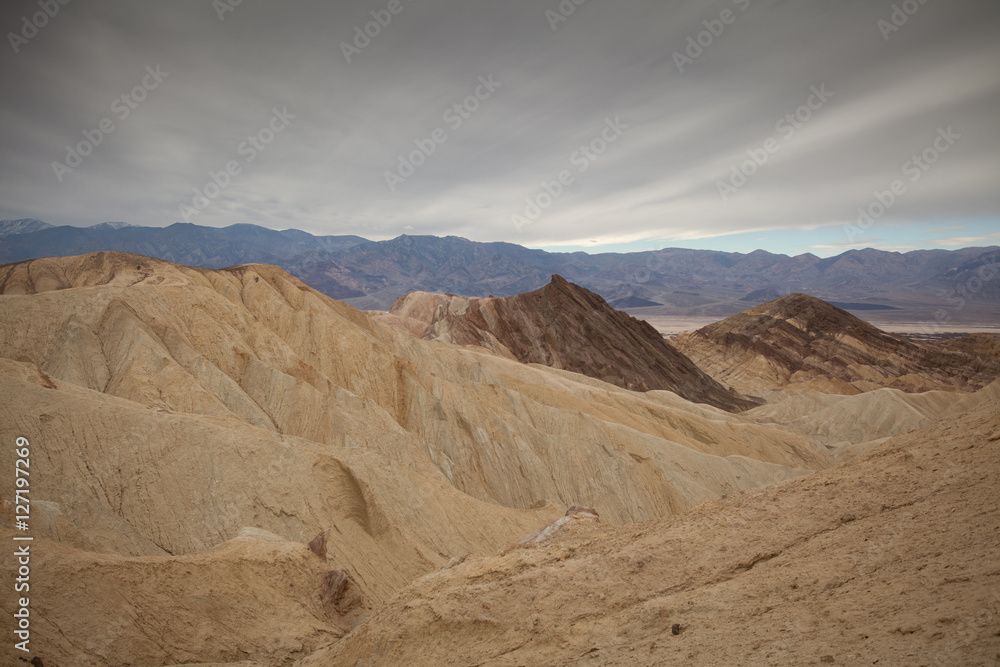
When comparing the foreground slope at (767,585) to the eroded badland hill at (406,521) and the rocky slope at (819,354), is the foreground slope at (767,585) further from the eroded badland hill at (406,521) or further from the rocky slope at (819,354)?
the rocky slope at (819,354)

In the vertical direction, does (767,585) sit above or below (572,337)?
below

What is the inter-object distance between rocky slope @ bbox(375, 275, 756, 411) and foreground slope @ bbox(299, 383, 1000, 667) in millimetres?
49472

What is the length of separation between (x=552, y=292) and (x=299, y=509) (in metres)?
59.3

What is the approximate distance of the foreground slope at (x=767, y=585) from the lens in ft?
16.0

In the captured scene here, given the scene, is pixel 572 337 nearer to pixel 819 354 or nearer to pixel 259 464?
pixel 819 354

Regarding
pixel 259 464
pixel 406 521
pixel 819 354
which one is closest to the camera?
pixel 259 464

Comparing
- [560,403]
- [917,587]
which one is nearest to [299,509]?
[917,587]

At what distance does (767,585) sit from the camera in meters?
6.37

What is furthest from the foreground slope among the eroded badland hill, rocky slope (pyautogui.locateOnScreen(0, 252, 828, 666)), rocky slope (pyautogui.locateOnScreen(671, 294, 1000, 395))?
rocky slope (pyautogui.locateOnScreen(671, 294, 1000, 395))

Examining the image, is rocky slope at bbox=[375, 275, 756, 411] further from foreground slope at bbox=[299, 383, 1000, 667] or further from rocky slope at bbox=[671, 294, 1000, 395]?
foreground slope at bbox=[299, 383, 1000, 667]

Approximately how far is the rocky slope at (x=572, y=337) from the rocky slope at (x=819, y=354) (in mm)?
14529

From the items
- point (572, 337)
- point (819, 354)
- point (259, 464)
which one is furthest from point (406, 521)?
point (819, 354)

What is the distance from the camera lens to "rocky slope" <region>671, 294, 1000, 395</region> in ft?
235

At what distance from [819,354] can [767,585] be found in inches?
3543
